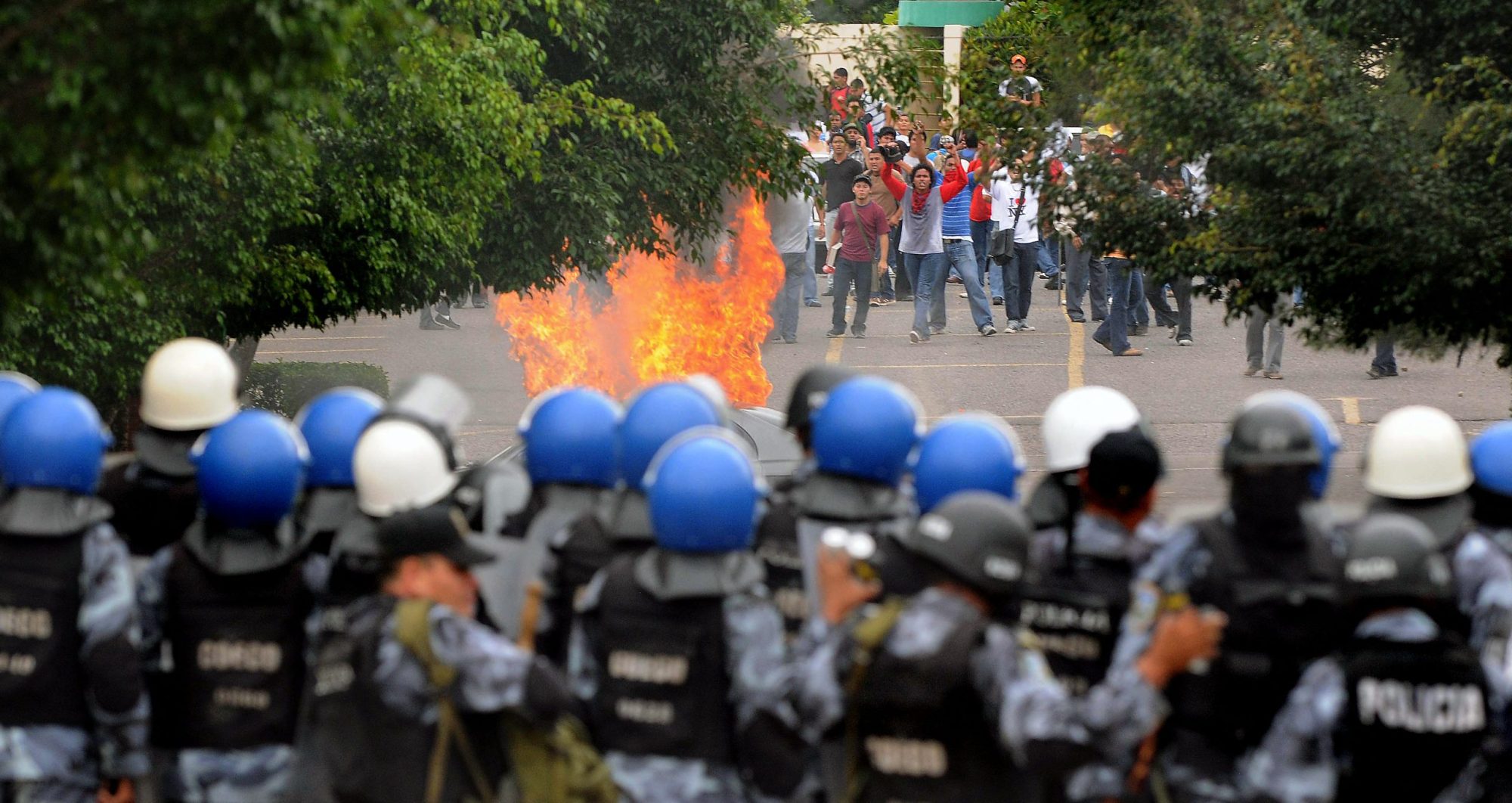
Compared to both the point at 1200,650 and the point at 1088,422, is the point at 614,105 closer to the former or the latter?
the point at 1088,422

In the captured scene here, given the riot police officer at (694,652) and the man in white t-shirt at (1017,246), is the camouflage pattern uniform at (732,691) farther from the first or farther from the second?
the man in white t-shirt at (1017,246)

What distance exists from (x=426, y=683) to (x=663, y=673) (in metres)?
0.54

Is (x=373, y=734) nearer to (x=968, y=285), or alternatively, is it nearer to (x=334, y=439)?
(x=334, y=439)

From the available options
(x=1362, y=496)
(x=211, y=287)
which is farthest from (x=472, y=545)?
(x=1362, y=496)

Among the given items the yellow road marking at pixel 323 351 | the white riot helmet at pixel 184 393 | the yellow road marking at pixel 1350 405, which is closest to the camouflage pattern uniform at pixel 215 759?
the white riot helmet at pixel 184 393

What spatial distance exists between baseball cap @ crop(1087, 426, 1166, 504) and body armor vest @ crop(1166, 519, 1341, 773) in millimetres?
420

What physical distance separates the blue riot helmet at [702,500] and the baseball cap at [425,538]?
0.45 metres

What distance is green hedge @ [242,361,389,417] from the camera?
14898 mm

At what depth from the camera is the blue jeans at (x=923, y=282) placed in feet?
63.7

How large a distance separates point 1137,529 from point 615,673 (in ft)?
4.53

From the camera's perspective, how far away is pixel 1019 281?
20.0m

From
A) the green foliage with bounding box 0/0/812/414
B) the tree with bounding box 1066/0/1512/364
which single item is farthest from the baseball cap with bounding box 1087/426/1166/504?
the tree with bounding box 1066/0/1512/364

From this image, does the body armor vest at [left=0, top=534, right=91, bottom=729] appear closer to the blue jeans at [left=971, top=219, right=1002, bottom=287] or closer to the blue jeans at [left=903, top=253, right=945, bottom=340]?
the blue jeans at [left=903, top=253, right=945, bottom=340]

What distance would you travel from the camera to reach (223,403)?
559 cm
